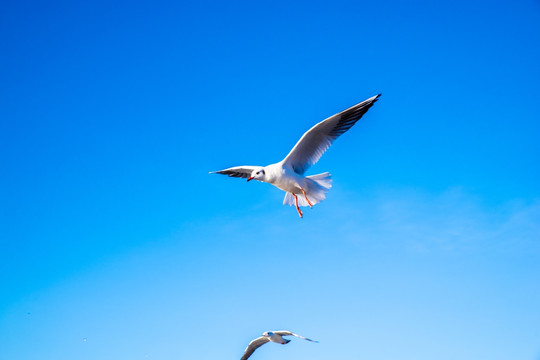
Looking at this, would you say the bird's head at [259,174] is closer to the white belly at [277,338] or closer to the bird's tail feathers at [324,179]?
the bird's tail feathers at [324,179]

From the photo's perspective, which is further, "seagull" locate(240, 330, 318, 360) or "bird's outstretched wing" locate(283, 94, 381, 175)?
"bird's outstretched wing" locate(283, 94, 381, 175)

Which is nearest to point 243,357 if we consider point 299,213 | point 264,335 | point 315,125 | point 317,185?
point 264,335

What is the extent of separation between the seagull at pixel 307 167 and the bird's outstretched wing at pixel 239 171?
149 millimetres

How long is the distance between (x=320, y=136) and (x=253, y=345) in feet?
12.9

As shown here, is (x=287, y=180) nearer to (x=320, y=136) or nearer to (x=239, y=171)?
(x=320, y=136)

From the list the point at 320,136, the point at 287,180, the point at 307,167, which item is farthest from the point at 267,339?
the point at 320,136

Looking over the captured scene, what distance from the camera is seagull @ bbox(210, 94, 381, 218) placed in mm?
8335

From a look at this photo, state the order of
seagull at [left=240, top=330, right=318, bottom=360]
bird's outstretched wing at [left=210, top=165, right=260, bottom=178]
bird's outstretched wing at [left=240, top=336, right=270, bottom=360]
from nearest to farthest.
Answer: seagull at [left=240, top=330, right=318, bottom=360]
bird's outstretched wing at [left=240, top=336, right=270, bottom=360]
bird's outstretched wing at [left=210, top=165, right=260, bottom=178]

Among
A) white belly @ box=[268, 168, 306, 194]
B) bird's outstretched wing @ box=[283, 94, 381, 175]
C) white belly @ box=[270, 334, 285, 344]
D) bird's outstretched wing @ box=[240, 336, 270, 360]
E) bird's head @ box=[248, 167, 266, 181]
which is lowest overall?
white belly @ box=[270, 334, 285, 344]

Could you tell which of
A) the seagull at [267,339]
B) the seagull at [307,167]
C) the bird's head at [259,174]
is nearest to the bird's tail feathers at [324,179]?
the seagull at [307,167]

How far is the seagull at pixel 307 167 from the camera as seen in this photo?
8.34 meters

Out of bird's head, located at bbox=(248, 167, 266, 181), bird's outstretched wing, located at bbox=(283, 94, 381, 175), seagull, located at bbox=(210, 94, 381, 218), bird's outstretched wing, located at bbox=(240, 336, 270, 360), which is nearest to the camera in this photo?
bird's outstretched wing, located at bbox=(283, 94, 381, 175)

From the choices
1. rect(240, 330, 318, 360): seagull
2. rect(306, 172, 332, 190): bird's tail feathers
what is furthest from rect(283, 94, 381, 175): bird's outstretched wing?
rect(240, 330, 318, 360): seagull

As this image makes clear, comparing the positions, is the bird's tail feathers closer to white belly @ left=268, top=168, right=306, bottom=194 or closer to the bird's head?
white belly @ left=268, top=168, right=306, bottom=194
